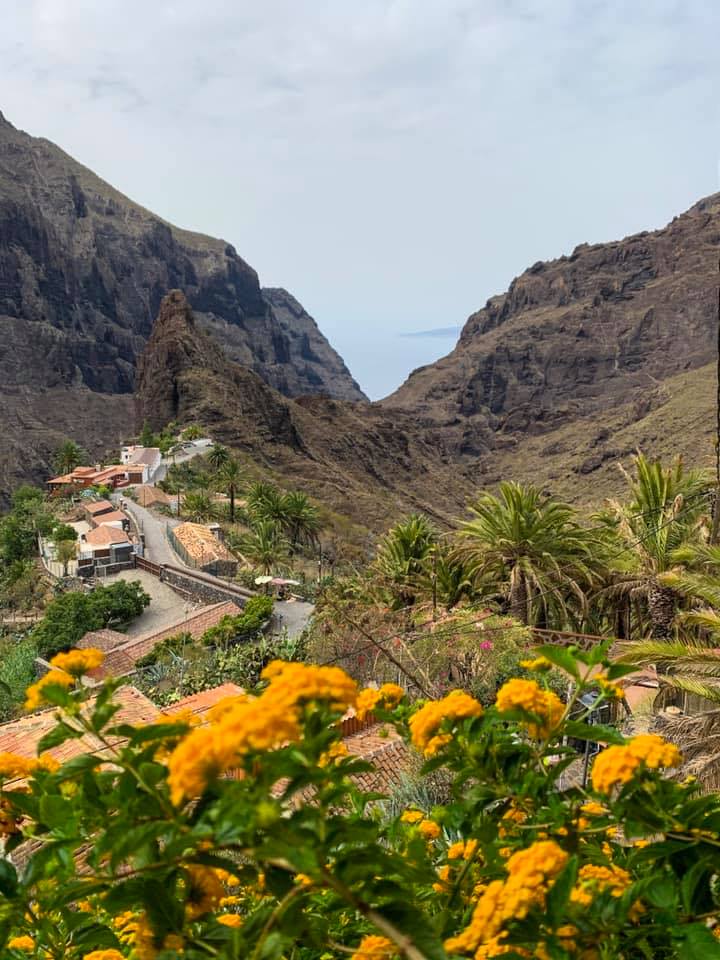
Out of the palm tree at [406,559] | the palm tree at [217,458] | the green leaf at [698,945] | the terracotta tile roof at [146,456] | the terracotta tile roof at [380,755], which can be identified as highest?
the terracotta tile roof at [146,456]

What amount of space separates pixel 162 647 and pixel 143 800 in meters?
22.9

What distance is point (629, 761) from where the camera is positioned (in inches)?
66.2

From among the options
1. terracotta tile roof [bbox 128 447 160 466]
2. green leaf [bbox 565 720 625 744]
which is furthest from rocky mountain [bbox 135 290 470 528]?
green leaf [bbox 565 720 625 744]

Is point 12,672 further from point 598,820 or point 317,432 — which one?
point 317,432

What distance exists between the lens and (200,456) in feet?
210

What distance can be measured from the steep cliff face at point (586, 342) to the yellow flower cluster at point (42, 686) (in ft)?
401

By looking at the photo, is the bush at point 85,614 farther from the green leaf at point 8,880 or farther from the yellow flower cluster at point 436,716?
the yellow flower cluster at point 436,716

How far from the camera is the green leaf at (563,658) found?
192 centimetres

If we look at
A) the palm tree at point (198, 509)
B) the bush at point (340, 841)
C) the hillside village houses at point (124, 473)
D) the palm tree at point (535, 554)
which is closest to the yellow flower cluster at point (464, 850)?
the bush at point (340, 841)

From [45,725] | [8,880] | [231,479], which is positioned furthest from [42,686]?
[231,479]

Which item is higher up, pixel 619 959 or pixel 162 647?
pixel 619 959

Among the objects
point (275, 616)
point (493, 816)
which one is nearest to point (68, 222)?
point (275, 616)

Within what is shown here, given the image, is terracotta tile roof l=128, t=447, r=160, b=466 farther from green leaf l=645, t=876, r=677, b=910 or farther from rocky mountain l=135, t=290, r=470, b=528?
green leaf l=645, t=876, r=677, b=910

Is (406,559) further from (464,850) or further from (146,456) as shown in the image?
(146,456)
